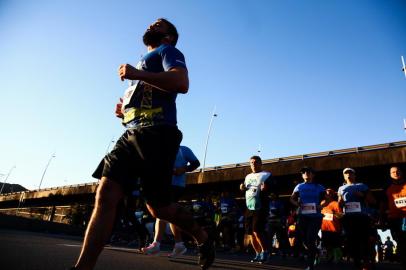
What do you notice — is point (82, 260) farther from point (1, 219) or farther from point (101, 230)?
point (1, 219)

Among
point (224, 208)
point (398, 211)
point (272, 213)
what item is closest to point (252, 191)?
point (398, 211)

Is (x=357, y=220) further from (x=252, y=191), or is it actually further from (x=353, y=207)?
(x=252, y=191)

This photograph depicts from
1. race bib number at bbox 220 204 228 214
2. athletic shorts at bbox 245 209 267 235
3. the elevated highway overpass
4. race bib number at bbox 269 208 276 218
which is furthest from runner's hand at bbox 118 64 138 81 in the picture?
race bib number at bbox 220 204 228 214

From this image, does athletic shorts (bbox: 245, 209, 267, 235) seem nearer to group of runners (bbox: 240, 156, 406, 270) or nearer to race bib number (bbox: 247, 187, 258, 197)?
group of runners (bbox: 240, 156, 406, 270)

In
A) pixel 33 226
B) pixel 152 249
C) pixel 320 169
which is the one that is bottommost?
pixel 152 249

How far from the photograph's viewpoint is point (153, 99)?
2.43 meters

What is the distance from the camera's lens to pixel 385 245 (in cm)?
1748

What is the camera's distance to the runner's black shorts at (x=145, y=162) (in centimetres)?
215

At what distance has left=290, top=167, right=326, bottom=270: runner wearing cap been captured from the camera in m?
5.35

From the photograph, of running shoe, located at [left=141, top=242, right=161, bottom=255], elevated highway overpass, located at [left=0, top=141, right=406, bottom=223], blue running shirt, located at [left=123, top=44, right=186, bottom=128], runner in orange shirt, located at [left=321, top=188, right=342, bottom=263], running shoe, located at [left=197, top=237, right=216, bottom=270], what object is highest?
elevated highway overpass, located at [left=0, top=141, right=406, bottom=223]

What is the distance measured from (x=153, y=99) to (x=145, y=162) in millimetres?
530

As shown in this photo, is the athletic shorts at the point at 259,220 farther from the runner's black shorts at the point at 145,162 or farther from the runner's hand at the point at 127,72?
the runner's hand at the point at 127,72

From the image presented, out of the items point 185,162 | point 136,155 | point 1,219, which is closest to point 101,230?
point 136,155

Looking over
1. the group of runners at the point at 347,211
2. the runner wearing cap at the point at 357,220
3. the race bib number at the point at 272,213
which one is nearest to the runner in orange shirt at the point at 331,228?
the race bib number at the point at 272,213
